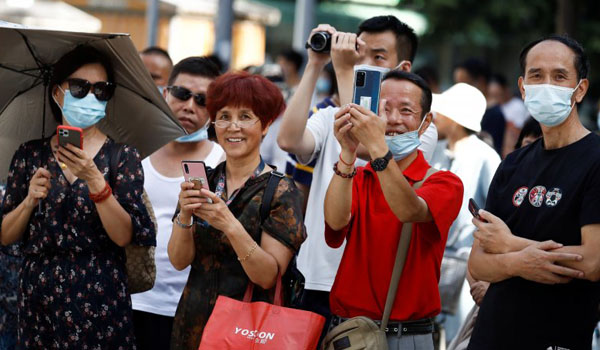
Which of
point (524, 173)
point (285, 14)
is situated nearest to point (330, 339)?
point (524, 173)

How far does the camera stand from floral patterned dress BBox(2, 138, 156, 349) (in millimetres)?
4555

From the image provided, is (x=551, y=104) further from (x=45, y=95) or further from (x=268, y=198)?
(x=45, y=95)

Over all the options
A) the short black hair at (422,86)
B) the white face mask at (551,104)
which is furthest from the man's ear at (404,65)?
the white face mask at (551,104)

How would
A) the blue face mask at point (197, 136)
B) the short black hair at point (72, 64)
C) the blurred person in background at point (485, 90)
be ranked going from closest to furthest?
the short black hair at point (72, 64) → the blue face mask at point (197, 136) → the blurred person in background at point (485, 90)

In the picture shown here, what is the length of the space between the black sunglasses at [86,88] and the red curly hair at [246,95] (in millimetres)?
610

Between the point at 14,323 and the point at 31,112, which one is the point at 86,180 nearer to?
the point at 31,112

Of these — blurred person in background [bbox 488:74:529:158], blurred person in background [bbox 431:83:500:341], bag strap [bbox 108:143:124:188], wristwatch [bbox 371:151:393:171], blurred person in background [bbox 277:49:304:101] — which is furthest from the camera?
blurred person in background [bbox 488:74:529:158]

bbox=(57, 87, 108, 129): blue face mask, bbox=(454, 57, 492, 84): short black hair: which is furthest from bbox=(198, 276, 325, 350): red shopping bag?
bbox=(454, 57, 492, 84): short black hair

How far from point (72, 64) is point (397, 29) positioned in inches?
73.1

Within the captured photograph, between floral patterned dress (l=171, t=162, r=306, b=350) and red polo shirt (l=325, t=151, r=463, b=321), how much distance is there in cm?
22

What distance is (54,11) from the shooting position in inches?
575

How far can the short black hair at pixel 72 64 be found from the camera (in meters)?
4.80

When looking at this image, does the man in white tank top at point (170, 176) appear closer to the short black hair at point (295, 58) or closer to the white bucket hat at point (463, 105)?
the white bucket hat at point (463, 105)

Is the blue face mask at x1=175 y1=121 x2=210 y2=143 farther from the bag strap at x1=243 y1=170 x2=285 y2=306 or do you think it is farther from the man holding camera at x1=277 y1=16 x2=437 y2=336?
the bag strap at x1=243 y1=170 x2=285 y2=306
